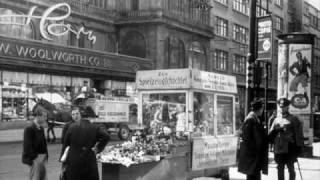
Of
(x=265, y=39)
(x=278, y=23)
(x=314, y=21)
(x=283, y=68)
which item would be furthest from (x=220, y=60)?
(x=265, y=39)

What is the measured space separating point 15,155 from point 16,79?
10231mm

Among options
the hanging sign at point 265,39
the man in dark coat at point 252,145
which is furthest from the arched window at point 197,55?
the man in dark coat at point 252,145

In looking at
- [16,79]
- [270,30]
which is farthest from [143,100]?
[16,79]

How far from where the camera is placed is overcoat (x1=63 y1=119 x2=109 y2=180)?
268 inches

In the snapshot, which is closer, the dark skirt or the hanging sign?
the dark skirt

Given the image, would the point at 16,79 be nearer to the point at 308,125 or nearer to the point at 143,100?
the point at 308,125

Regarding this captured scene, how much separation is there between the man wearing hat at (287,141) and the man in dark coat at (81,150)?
13.5ft

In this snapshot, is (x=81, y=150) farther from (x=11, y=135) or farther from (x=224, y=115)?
(x=11, y=135)

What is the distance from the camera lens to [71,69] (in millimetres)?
30719

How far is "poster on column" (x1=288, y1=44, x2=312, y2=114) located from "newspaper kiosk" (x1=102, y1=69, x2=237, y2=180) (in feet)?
20.5

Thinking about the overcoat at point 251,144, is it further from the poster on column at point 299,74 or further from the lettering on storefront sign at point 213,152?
the poster on column at point 299,74

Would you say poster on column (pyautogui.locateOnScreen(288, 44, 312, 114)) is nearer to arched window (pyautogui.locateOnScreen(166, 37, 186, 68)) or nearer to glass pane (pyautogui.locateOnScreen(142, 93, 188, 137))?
glass pane (pyautogui.locateOnScreen(142, 93, 188, 137))

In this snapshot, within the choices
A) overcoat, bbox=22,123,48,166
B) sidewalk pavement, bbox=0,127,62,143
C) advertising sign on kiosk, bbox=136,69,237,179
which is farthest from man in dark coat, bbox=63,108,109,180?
sidewalk pavement, bbox=0,127,62,143

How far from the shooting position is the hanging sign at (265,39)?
1421 centimetres
